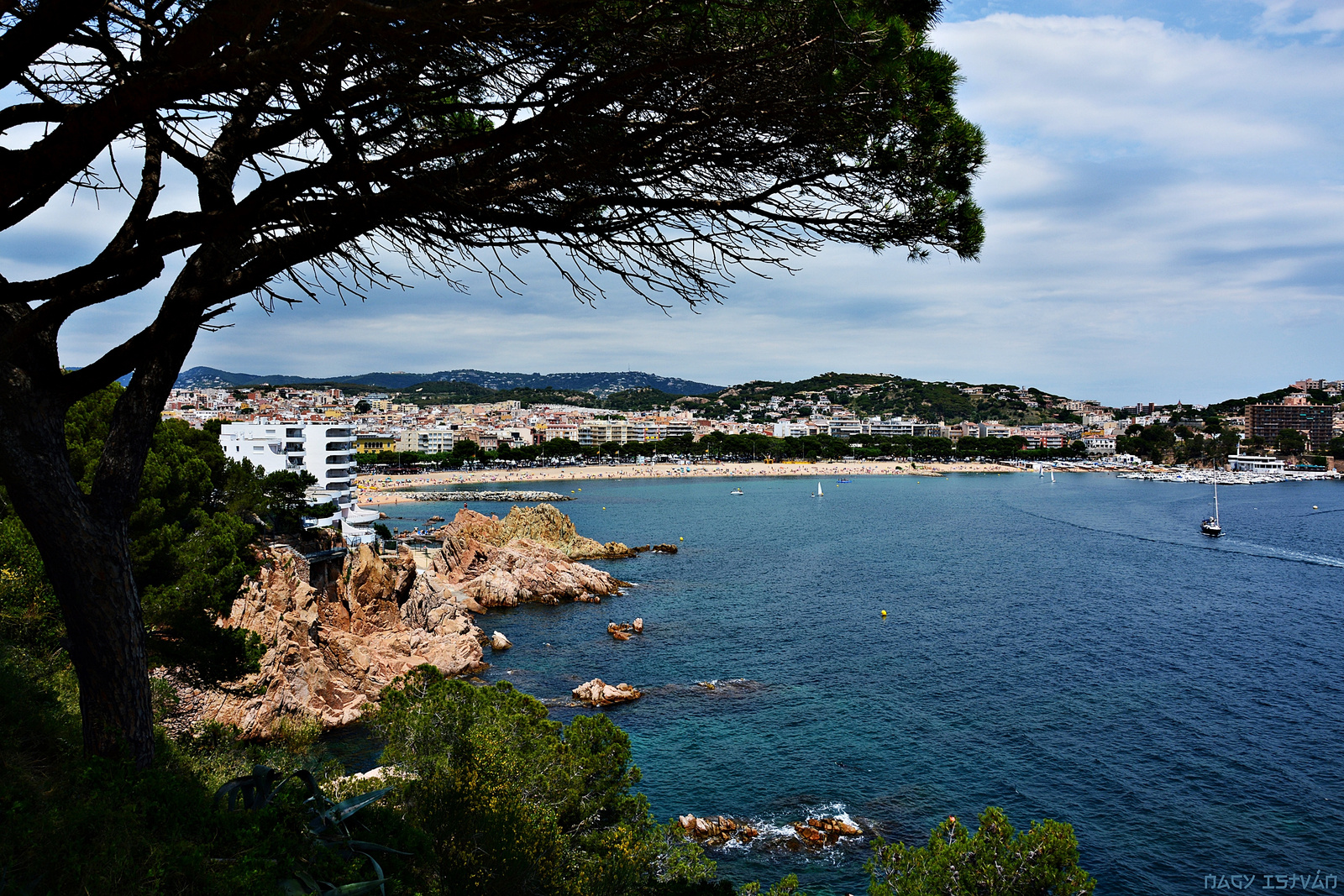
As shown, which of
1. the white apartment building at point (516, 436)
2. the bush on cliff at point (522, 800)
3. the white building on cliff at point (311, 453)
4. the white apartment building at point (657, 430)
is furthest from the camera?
the white apartment building at point (657, 430)

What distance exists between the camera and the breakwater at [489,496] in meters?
79.0

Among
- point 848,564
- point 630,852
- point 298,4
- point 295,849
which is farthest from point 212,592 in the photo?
point 848,564

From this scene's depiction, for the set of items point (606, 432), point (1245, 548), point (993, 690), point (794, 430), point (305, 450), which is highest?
point (794, 430)

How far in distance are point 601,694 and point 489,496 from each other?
62.4 meters

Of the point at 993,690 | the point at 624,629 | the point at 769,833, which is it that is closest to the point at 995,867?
the point at 769,833

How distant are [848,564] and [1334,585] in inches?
844

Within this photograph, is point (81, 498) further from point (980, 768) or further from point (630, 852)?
point (980, 768)

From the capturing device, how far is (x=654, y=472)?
118500mm

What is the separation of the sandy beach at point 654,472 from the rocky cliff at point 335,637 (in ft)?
207

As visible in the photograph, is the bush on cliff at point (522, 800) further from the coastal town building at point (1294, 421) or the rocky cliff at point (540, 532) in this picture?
the coastal town building at point (1294, 421)

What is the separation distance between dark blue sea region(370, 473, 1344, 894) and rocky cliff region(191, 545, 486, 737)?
2562 mm

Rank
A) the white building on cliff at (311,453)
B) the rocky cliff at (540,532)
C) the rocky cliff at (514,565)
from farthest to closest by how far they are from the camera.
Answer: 1. the white building on cliff at (311,453)
2. the rocky cliff at (540,532)
3. the rocky cliff at (514,565)

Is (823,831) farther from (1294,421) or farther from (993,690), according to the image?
(1294,421)

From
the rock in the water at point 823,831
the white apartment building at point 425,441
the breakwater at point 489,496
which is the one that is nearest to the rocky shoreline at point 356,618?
the rock in the water at point 823,831
